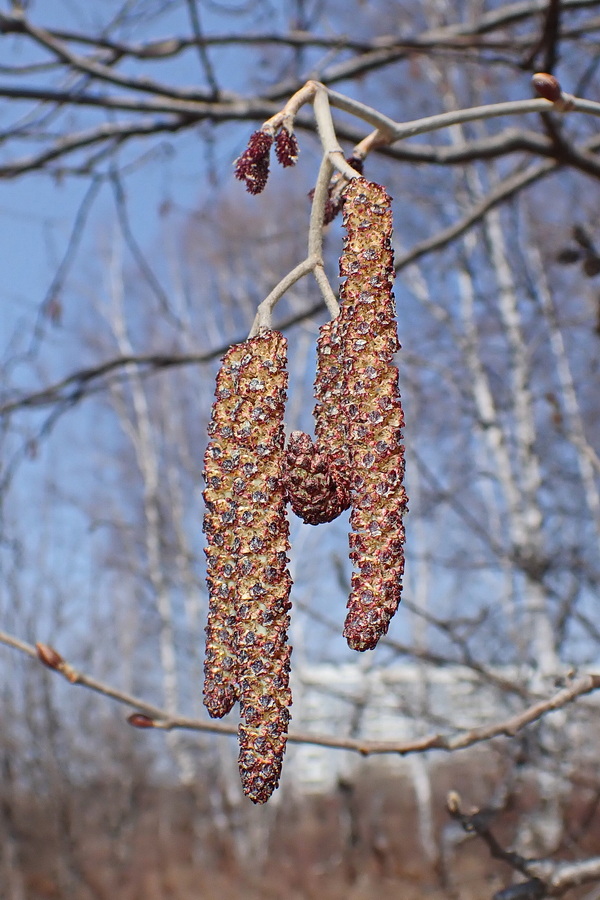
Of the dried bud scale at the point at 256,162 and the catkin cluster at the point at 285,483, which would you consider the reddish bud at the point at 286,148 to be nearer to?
the dried bud scale at the point at 256,162

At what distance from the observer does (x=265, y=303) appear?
2.98ft

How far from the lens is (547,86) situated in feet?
4.16

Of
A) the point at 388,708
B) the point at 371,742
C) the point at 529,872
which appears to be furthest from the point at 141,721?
the point at 388,708

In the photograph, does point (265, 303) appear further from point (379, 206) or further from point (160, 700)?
point (160, 700)

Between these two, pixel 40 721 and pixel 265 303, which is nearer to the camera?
pixel 265 303

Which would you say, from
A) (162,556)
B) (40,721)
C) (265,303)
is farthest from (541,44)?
(162,556)

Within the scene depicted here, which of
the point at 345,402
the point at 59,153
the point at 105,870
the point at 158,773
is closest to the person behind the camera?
the point at 345,402

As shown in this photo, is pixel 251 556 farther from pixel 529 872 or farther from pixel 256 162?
pixel 529 872

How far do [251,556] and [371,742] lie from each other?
74 centimetres

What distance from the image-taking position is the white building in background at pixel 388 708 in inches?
180

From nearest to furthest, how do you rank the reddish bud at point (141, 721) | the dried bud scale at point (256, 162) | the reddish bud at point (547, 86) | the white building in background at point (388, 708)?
the dried bud scale at point (256, 162)
the reddish bud at point (547, 86)
the reddish bud at point (141, 721)
the white building in background at point (388, 708)

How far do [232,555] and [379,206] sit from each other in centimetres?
37

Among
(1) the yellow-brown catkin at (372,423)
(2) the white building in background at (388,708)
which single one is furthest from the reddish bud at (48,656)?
(2) the white building in background at (388,708)

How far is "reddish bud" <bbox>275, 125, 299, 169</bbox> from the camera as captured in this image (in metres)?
1.09
